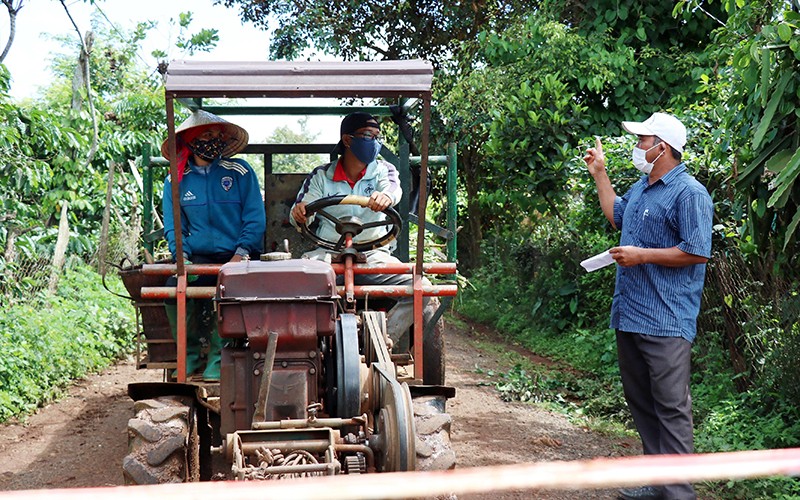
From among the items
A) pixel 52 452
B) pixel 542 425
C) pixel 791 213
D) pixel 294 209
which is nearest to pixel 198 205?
pixel 294 209

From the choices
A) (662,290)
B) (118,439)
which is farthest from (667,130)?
(118,439)

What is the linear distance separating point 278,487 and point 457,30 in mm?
15810

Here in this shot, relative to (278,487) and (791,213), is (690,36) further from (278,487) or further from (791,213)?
(278,487)

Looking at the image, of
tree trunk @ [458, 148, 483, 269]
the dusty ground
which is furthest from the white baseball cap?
tree trunk @ [458, 148, 483, 269]

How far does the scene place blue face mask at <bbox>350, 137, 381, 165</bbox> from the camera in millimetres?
6199

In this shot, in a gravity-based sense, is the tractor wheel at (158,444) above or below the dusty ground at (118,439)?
above

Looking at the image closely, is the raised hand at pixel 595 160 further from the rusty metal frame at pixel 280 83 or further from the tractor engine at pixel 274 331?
the tractor engine at pixel 274 331

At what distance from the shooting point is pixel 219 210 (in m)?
6.11

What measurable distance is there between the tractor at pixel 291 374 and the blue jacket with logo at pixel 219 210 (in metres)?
0.69

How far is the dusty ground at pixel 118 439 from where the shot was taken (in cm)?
601

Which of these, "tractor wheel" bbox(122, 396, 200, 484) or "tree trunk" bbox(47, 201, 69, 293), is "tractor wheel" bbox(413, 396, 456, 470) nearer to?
"tractor wheel" bbox(122, 396, 200, 484)

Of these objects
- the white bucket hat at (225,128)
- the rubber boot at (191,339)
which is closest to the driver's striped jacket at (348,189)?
the white bucket hat at (225,128)

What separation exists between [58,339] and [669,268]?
6485 millimetres

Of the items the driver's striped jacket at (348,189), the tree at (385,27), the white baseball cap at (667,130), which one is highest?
the tree at (385,27)
